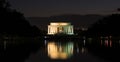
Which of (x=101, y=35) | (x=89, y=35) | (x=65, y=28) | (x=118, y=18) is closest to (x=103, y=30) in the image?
(x=101, y=35)

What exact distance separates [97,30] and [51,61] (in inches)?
4057

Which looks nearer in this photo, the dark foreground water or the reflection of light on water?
the dark foreground water

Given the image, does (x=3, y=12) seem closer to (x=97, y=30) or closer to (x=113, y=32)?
(x=113, y=32)

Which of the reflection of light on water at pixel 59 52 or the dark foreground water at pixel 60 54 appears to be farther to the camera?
the reflection of light on water at pixel 59 52

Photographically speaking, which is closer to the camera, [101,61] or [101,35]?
[101,61]

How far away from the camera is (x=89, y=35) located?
146 metres

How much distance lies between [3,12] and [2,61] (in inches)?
1825

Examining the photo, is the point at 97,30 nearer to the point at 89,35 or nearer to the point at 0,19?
the point at 89,35

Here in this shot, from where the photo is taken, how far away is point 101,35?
122 metres

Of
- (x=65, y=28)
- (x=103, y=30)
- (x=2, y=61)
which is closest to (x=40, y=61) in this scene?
(x=2, y=61)

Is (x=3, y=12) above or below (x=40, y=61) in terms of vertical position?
above

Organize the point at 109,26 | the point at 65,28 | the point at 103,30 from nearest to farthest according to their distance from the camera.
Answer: the point at 109,26 < the point at 103,30 < the point at 65,28

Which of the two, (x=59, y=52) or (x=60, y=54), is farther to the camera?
(x=59, y=52)

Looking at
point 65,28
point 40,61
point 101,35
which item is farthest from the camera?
point 65,28
